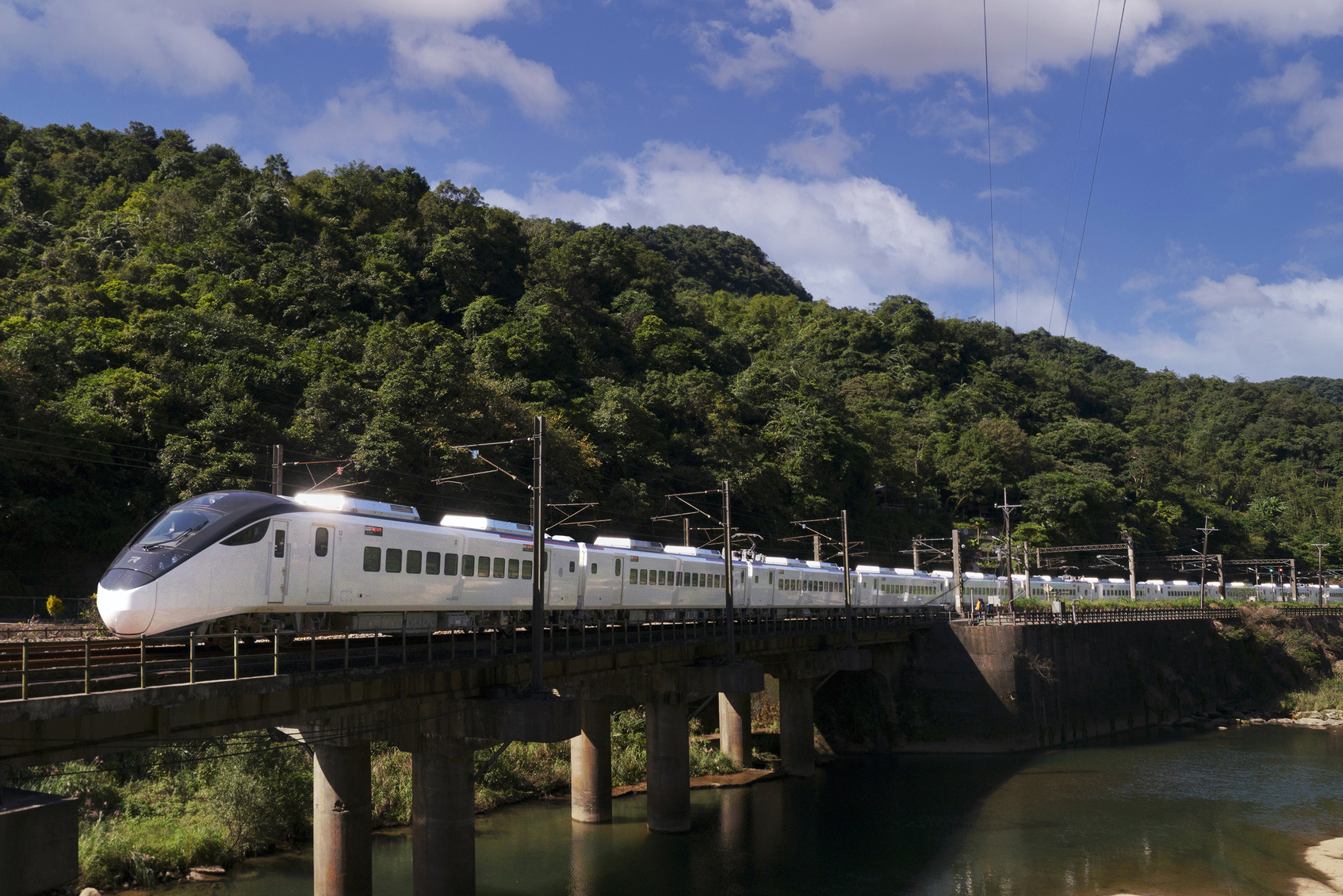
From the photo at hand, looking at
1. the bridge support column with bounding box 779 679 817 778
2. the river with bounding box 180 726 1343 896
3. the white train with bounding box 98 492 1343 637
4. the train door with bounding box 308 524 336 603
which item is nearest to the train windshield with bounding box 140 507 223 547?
the white train with bounding box 98 492 1343 637

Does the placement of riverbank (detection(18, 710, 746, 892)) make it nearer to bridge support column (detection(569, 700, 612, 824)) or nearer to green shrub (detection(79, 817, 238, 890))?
green shrub (detection(79, 817, 238, 890))

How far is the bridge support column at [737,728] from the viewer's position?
43.4m

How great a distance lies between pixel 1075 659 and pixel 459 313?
5320cm

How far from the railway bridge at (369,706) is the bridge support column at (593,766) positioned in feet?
0.18

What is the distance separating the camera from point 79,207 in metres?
75.8

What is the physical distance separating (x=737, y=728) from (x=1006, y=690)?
16084 millimetres

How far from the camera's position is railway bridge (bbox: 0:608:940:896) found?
43.7 feet

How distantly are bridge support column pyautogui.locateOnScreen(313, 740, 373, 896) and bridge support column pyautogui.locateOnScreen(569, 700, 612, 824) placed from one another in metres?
11.4

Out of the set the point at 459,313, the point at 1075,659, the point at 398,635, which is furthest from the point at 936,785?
the point at 459,313

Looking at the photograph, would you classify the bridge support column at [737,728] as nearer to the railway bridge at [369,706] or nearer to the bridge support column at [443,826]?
the railway bridge at [369,706]

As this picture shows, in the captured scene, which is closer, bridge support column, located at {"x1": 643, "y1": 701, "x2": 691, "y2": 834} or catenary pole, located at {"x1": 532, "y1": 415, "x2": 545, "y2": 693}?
catenary pole, located at {"x1": 532, "y1": 415, "x2": 545, "y2": 693}

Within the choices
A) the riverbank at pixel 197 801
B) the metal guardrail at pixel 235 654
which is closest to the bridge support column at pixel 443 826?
the riverbank at pixel 197 801

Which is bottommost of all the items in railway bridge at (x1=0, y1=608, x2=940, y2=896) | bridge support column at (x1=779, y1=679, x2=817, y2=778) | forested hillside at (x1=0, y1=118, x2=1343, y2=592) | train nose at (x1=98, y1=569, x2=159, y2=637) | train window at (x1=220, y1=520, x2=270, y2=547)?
bridge support column at (x1=779, y1=679, x2=817, y2=778)

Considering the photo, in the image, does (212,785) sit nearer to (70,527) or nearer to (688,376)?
(70,527)
